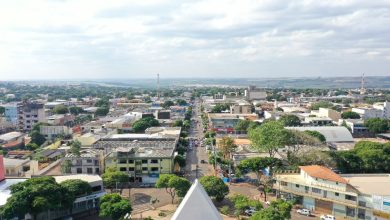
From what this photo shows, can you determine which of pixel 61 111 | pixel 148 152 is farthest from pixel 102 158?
pixel 61 111

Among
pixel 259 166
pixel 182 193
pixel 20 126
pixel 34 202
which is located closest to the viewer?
pixel 34 202

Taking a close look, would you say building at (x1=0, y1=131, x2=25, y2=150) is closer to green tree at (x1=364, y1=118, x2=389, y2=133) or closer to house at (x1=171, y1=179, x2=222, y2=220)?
house at (x1=171, y1=179, x2=222, y2=220)

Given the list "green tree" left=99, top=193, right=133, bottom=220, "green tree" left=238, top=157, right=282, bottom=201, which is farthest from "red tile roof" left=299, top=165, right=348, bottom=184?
"green tree" left=99, top=193, right=133, bottom=220

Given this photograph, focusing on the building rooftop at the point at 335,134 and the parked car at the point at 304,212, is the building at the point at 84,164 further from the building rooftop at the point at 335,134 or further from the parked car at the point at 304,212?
the building rooftop at the point at 335,134

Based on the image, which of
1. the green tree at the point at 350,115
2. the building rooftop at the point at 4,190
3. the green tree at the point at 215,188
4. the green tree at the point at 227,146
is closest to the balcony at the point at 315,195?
the green tree at the point at 215,188

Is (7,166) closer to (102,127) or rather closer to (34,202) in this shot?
(34,202)
